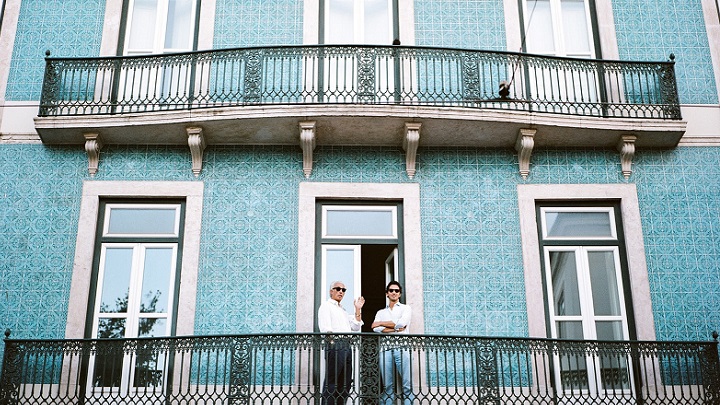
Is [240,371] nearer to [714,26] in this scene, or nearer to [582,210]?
[582,210]

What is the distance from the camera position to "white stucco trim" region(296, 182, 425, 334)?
1098cm

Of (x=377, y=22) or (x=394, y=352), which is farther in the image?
(x=377, y=22)

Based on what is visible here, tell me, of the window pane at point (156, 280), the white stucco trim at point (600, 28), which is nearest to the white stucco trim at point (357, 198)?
the window pane at point (156, 280)

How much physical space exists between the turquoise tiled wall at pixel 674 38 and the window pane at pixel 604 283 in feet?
7.82

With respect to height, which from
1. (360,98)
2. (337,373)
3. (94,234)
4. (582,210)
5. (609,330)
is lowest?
(337,373)

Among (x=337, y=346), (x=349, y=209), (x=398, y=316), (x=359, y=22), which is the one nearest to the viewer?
(x=337, y=346)

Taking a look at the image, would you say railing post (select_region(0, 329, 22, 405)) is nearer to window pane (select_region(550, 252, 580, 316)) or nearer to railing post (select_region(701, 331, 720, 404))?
window pane (select_region(550, 252, 580, 316))

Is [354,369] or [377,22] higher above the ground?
[377,22]

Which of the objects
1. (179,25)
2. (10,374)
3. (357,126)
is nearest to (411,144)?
(357,126)

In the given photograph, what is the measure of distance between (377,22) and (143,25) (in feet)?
10.2

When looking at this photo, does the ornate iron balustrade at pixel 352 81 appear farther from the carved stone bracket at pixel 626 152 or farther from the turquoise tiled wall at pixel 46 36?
the turquoise tiled wall at pixel 46 36

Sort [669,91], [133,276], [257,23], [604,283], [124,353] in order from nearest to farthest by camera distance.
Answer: [124,353]
[133,276]
[604,283]
[669,91]
[257,23]

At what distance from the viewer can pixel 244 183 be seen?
38.0 feet

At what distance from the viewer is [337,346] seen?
33.5 feet
